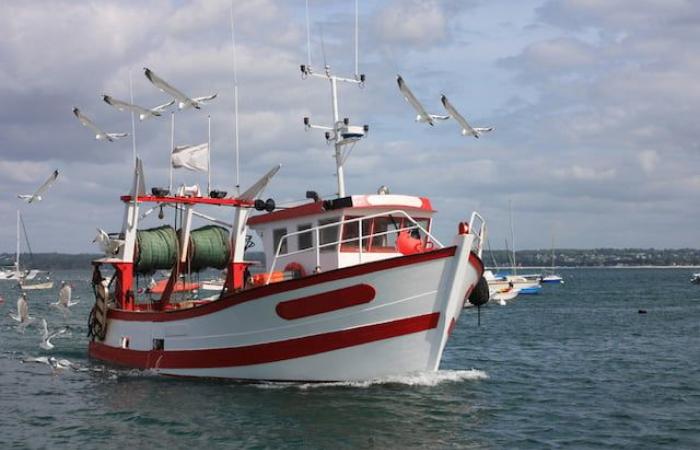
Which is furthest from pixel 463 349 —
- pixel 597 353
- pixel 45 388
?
pixel 45 388

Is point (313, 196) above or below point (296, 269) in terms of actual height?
above

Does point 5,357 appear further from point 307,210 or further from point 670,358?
point 670,358

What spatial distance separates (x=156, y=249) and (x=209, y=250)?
5.04ft

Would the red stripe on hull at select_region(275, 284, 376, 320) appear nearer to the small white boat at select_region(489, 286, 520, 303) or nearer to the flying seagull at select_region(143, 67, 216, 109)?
the flying seagull at select_region(143, 67, 216, 109)

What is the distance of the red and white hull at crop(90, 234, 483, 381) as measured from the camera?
1852 cm

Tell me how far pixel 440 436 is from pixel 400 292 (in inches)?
138

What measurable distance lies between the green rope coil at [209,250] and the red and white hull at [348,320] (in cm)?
430

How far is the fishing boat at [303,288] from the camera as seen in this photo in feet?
61.2

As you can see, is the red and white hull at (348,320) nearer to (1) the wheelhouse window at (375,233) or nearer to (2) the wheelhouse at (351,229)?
(2) the wheelhouse at (351,229)

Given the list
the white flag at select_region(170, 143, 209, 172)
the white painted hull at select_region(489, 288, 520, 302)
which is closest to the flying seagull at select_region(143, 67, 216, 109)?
the white flag at select_region(170, 143, 209, 172)

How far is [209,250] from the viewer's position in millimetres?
24625

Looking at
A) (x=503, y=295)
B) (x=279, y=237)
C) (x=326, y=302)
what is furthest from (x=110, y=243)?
(x=503, y=295)

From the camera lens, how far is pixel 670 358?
30922 millimetres

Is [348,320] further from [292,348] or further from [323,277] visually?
[292,348]
